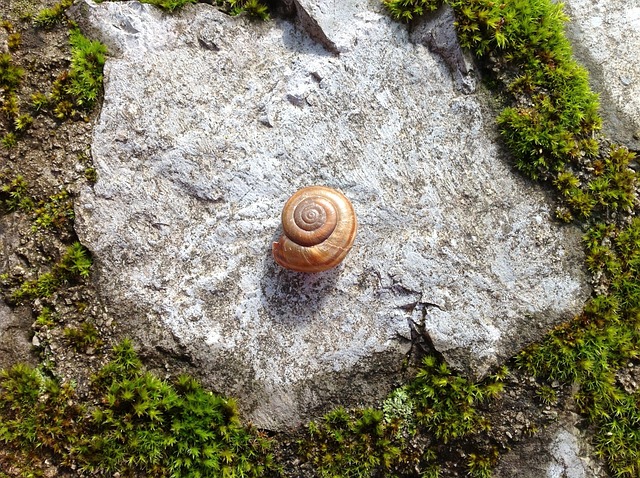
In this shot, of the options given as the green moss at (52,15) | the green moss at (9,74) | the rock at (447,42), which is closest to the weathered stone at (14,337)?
the green moss at (9,74)

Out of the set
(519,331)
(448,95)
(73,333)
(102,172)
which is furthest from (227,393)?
(448,95)

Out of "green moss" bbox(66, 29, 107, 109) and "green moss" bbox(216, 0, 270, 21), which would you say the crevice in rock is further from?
"green moss" bbox(66, 29, 107, 109)

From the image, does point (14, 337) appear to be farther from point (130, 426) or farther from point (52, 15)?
point (52, 15)

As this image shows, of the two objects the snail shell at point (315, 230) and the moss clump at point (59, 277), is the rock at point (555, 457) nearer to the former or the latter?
the snail shell at point (315, 230)

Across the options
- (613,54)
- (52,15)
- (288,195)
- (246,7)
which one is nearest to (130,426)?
(288,195)

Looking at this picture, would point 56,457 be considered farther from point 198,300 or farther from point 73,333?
point 198,300
